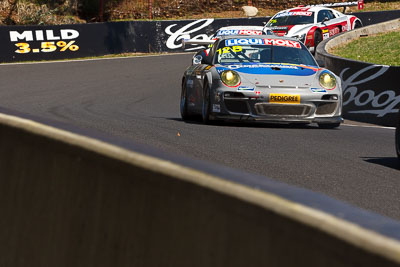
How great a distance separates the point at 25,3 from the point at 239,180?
120ft

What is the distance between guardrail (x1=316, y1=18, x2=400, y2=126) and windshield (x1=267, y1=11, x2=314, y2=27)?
10.2 metres

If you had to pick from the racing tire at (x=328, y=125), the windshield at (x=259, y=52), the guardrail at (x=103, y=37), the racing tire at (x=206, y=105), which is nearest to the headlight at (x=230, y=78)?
the racing tire at (x=206, y=105)

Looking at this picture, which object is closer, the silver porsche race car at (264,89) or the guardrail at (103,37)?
the silver porsche race car at (264,89)

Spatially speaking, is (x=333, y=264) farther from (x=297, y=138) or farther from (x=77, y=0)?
(x=77, y=0)

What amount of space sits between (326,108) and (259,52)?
1481 millimetres

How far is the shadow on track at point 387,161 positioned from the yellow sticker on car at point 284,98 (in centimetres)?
256

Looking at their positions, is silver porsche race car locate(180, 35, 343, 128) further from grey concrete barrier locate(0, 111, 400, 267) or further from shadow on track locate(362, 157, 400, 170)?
grey concrete barrier locate(0, 111, 400, 267)

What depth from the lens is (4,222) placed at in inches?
158

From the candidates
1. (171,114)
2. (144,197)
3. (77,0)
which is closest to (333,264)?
(144,197)

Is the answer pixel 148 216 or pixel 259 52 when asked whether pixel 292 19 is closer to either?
pixel 259 52

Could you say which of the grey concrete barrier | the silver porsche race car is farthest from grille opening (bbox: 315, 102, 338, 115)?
the grey concrete barrier

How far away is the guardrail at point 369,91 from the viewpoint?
13609mm

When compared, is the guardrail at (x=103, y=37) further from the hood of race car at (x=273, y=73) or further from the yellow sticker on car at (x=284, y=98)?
the yellow sticker on car at (x=284, y=98)

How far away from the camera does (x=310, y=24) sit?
26094 mm
